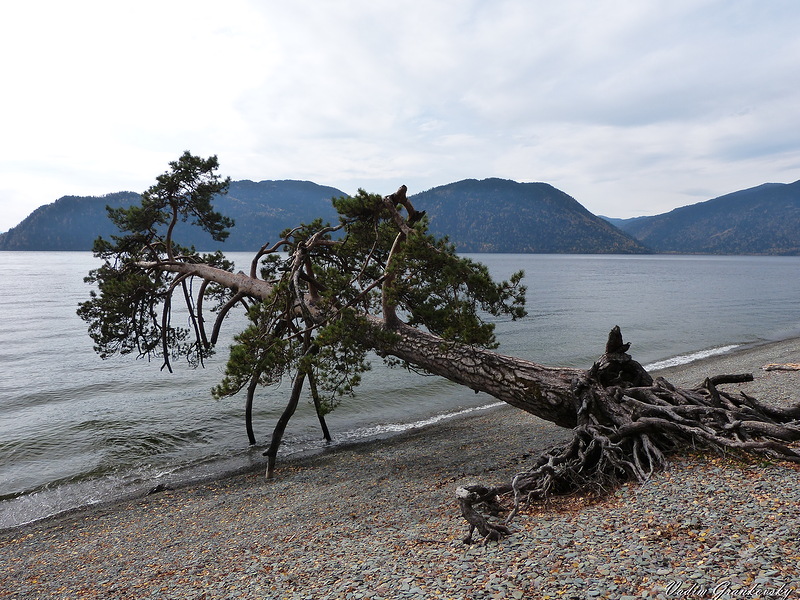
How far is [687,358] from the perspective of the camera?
79.8ft

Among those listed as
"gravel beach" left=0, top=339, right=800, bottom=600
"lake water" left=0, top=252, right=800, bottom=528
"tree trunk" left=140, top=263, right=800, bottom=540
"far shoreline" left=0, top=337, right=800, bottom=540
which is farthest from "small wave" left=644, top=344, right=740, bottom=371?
"tree trunk" left=140, top=263, right=800, bottom=540

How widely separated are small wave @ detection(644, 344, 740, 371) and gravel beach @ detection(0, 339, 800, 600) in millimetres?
15713

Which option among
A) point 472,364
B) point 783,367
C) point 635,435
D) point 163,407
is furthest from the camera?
point 783,367

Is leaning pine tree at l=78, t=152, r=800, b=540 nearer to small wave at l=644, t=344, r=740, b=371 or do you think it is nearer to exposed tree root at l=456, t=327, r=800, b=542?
exposed tree root at l=456, t=327, r=800, b=542

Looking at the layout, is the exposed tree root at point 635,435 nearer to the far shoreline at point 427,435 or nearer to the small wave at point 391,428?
the far shoreline at point 427,435

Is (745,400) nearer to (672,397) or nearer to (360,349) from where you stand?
(672,397)

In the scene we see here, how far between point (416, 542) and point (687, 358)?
78.3 feet

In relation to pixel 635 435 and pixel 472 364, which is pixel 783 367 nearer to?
pixel 635 435

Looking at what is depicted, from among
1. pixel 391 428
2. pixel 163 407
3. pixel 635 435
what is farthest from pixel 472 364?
pixel 163 407

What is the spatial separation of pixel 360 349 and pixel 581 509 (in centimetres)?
504

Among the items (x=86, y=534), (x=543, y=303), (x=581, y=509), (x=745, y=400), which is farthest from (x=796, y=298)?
(x=86, y=534)

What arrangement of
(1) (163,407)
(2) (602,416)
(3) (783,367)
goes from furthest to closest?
(3) (783,367) < (1) (163,407) < (2) (602,416)

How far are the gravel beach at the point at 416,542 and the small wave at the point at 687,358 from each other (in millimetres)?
15713

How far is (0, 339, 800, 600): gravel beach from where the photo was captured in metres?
4.04
